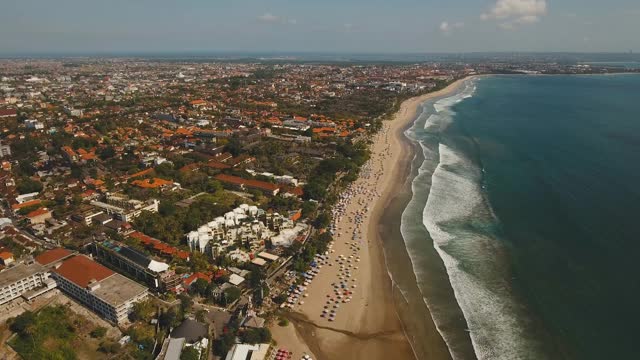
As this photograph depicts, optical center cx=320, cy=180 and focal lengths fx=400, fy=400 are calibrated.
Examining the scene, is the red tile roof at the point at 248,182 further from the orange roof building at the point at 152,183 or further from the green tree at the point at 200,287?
the green tree at the point at 200,287

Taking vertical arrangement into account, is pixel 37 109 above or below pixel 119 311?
above

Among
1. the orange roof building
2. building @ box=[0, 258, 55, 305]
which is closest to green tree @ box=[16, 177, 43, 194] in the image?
A: the orange roof building

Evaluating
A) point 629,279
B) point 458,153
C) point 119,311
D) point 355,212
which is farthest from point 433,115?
point 119,311


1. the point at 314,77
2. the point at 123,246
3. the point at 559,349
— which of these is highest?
the point at 314,77

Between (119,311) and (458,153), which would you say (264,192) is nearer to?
(119,311)

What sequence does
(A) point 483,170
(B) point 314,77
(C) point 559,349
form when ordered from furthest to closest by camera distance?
(B) point 314,77, (A) point 483,170, (C) point 559,349

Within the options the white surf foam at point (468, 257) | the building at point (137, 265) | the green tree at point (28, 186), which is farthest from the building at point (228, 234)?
the green tree at point (28, 186)
